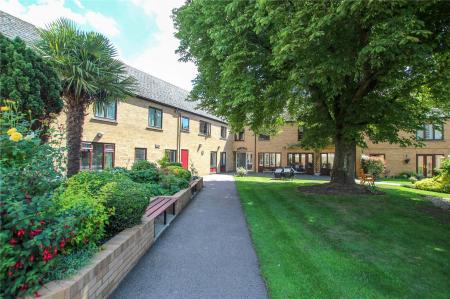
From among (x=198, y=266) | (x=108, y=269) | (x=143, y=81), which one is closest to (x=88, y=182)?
(x=108, y=269)

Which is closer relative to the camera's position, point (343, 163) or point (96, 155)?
point (343, 163)

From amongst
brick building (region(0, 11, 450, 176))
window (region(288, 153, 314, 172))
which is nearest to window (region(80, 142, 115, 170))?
brick building (region(0, 11, 450, 176))

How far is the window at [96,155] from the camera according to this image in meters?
13.9

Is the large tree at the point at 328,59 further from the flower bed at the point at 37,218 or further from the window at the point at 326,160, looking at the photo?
the window at the point at 326,160

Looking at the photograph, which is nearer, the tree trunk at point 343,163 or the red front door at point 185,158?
the tree trunk at point 343,163

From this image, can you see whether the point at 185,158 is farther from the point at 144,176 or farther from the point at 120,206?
the point at 120,206

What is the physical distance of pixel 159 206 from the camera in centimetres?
719

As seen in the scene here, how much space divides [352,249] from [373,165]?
73.3 ft

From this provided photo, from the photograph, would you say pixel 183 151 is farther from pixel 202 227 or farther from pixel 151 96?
pixel 202 227

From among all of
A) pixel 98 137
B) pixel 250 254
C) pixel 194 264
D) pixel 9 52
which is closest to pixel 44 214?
pixel 194 264

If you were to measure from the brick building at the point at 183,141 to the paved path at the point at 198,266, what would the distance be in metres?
6.46

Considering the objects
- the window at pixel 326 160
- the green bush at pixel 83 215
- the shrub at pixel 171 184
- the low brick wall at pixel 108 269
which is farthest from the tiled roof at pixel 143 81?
the window at pixel 326 160

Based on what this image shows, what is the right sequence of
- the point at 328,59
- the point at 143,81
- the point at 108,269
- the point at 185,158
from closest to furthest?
1. the point at 108,269
2. the point at 328,59
3. the point at 143,81
4. the point at 185,158

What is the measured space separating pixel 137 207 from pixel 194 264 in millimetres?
1529
